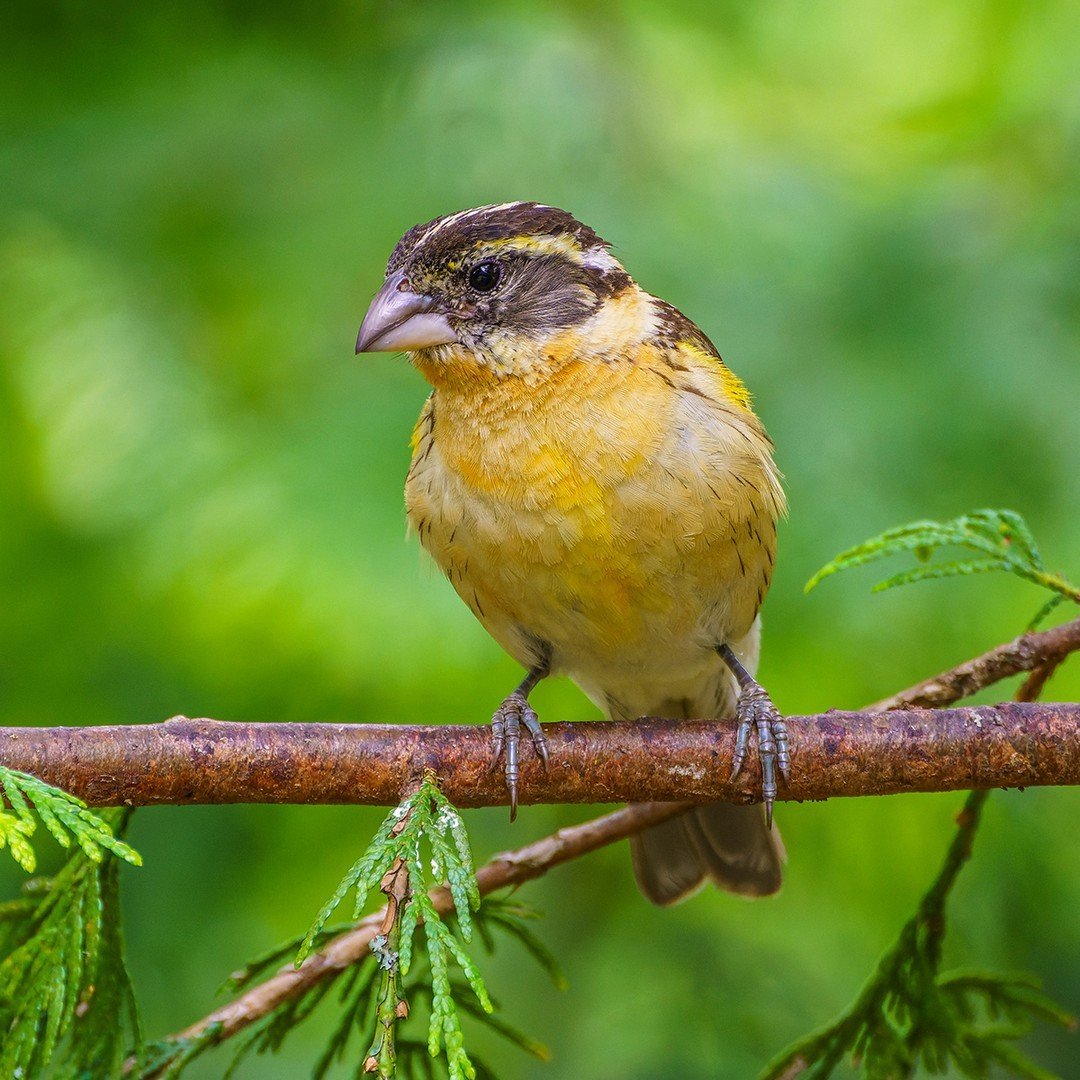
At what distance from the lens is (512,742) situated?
2.62m

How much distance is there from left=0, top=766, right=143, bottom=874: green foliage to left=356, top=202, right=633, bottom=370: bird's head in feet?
4.69

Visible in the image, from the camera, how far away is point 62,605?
400 cm

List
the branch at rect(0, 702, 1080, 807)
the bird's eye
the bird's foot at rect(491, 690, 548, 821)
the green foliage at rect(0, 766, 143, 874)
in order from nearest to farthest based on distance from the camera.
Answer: the green foliage at rect(0, 766, 143, 874) → the branch at rect(0, 702, 1080, 807) → the bird's foot at rect(491, 690, 548, 821) → the bird's eye

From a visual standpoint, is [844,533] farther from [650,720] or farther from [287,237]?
[287,237]

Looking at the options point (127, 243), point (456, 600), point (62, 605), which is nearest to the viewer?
point (456, 600)

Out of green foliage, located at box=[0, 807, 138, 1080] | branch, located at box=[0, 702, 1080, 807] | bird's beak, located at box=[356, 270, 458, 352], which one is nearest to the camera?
green foliage, located at box=[0, 807, 138, 1080]

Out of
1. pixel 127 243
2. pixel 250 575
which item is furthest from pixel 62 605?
pixel 127 243

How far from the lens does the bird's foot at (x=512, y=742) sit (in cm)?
255

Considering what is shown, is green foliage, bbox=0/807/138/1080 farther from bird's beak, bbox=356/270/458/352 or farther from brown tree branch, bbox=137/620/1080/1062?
bird's beak, bbox=356/270/458/352

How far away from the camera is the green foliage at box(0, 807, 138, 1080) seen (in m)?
2.19

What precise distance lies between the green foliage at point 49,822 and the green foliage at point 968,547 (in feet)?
4.55

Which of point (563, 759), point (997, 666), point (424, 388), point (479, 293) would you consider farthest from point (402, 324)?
point (997, 666)

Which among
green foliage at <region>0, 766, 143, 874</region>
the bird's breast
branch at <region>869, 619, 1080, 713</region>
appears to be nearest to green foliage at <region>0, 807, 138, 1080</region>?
green foliage at <region>0, 766, 143, 874</region>

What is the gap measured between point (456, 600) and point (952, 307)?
5.60 ft
